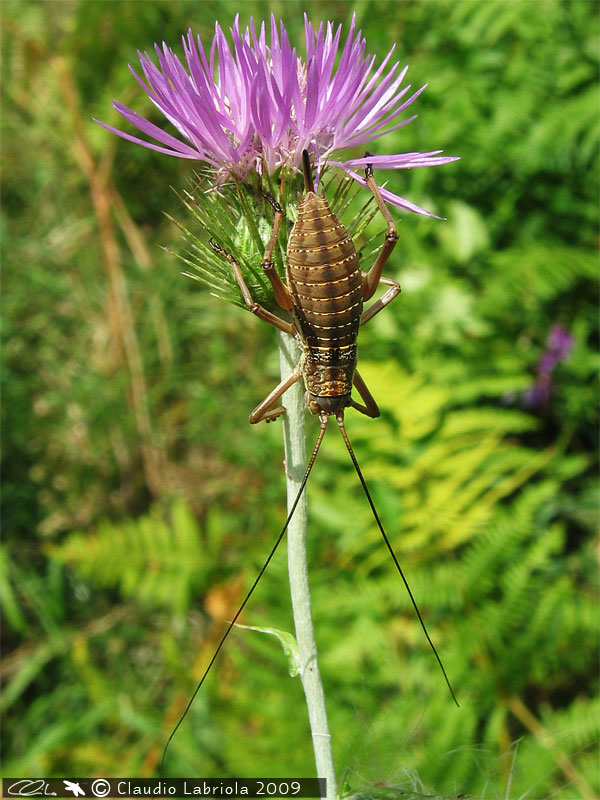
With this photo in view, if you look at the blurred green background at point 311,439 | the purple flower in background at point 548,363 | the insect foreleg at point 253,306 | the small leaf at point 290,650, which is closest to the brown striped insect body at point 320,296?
the insect foreleg at point 253,306

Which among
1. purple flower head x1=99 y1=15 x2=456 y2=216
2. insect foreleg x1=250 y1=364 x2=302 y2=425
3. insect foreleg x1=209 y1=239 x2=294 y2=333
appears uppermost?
purple flower head x1=99 y1=15 x2=456 y2=216

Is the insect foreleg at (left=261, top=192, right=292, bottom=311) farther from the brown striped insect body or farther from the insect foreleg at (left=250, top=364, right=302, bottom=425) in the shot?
the insect foreleg at (left=250, top=364, right=302, bottom=425)

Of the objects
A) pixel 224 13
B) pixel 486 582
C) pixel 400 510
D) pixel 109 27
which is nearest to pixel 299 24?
pixel 224 13

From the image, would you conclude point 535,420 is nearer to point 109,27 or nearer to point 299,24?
point 299,24
